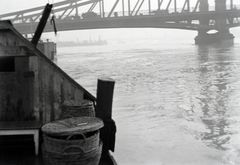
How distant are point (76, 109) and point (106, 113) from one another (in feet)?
1.86

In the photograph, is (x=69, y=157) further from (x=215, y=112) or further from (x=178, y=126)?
(x=215, y=112)

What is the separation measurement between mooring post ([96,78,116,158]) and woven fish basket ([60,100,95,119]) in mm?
219

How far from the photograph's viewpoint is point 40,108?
5.27m

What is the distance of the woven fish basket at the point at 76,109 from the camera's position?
4.84m

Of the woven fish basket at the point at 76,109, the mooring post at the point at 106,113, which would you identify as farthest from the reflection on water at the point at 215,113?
the woven fish basket at the point at 76,109

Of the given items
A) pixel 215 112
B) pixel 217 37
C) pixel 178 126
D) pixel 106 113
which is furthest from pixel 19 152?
pixel 217 37

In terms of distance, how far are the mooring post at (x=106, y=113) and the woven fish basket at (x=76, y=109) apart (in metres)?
0.22

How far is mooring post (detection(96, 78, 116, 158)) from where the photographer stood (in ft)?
16.9

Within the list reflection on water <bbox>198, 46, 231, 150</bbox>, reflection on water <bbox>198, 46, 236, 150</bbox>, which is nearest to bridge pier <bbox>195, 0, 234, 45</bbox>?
reflection on water <bbox>198, 46, 236, 150</bbox>

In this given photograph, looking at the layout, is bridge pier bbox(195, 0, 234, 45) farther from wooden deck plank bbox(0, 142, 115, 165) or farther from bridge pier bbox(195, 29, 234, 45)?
wooden deck plank bbox(0, 142, 115, 165)

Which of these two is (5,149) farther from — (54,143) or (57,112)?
(54,143)

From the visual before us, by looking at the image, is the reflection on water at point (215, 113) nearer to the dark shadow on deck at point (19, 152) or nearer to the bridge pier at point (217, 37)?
the dark shadow on deck at point (19, 152)

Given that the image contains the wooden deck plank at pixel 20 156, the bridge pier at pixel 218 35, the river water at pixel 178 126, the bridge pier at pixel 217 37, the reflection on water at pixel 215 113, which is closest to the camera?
the wooden deck plank at pixel 20 156

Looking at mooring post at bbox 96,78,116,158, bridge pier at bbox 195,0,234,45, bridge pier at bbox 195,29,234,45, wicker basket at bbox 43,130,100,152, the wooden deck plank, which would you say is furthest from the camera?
bridge pier at bbox 195,29,234,45
